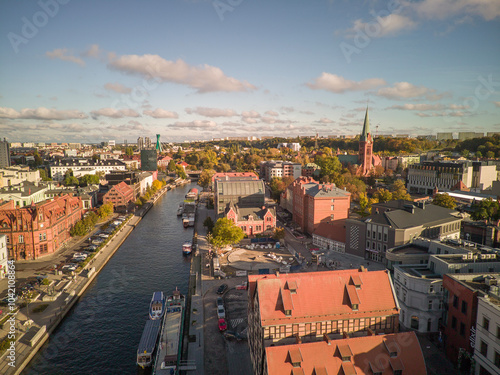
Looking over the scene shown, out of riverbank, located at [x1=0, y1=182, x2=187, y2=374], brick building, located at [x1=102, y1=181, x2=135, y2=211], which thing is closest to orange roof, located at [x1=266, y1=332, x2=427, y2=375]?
riverbank, located at [x1=0, y1=182, x2=187, y2=374]

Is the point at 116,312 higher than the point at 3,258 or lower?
lower

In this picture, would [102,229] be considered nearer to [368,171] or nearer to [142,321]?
[142,321]

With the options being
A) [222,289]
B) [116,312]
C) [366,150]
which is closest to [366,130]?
[366,150]

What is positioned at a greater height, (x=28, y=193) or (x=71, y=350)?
(x=28, y=193)

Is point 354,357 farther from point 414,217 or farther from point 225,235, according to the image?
point 225,235

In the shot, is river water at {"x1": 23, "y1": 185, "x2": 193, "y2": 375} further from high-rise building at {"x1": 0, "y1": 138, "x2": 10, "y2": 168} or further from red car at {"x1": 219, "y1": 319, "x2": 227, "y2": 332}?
→ high-rise building at {"x1": 0, "y1": 138, "x2": 10, "y2": 168}

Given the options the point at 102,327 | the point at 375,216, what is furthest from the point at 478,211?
the point at 102,327

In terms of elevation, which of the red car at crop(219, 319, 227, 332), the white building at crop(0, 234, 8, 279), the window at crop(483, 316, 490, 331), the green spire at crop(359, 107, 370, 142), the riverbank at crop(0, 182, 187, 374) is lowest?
the riverbank at crop(0, 182, 187, 374)
